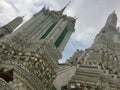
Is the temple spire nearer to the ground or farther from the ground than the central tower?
farther from the ground

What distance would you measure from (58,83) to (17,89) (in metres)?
8.79

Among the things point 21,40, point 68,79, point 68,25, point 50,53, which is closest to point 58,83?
point 68,79

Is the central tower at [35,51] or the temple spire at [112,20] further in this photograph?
the temple spire at [112,20]

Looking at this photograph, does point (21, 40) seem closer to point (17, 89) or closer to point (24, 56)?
point (24, 56)

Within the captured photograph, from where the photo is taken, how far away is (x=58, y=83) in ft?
119

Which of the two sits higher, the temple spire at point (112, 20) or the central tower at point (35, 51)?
the temple spire at point (112, 20)

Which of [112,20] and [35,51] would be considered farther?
[112,20]

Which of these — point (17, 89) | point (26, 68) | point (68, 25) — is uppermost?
point (68, 25)

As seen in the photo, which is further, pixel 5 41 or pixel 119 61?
pixel 119 61

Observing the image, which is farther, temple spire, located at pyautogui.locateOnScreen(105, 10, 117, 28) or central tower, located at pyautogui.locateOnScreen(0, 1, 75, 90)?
temple spire, located at pyautogui.locateOnScreen(105, 10, 117, 28)

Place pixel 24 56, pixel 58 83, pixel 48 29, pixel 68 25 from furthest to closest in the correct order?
pixel 68 25
pixel 48 29
pixel 58 83
pixel 24 56

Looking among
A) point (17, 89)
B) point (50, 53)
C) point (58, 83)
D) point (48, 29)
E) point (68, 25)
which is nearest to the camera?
point (17, 89)

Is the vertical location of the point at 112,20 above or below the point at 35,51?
above

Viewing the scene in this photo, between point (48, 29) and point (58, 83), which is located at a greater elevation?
point (48, 29)
